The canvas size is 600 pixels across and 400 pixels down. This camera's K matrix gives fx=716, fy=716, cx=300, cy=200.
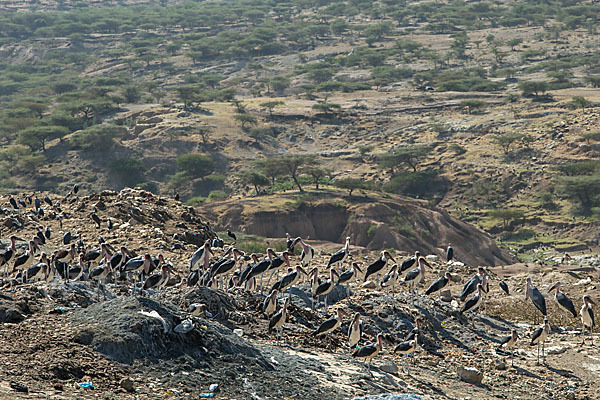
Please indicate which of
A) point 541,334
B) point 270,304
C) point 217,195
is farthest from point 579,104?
point 270,304

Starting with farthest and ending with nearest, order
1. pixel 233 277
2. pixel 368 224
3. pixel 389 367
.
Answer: pixel 368 224 → pixel 233 277 → pixel 389 367

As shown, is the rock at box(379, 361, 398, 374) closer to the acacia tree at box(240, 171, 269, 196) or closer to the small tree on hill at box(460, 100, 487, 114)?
the acacia tree at box(240, 171, 269, 196)

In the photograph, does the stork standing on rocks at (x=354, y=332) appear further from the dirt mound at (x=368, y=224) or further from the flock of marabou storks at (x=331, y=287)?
the dirt mound at (x=368, y=224)

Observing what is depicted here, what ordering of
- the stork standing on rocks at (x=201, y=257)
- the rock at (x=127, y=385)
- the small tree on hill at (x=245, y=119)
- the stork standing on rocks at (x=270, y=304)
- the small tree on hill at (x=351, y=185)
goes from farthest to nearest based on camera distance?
the small tree on hill at (x=245, y=119) → the small tree on hill at (x=351, y=185) → the stork standing on rocks at (x=201, y=257) → the stork standing on rocks at (x=270, y=304) → the rock at (x=127, y=385)

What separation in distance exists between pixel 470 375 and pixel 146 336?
7.10 meters

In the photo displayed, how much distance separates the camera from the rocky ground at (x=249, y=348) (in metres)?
10.6

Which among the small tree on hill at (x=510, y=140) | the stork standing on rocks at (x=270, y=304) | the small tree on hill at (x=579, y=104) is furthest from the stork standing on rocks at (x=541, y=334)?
the small tree on hill at (x=579, y=104)

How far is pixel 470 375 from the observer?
1488 cm

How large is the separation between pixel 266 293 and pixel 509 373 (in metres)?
5.99

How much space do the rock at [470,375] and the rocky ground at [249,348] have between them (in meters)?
0.12

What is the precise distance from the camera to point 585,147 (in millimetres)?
68188

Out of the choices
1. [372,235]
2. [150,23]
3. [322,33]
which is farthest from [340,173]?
[150,23]

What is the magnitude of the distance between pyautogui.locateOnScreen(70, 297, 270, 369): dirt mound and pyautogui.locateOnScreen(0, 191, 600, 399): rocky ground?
2 cm

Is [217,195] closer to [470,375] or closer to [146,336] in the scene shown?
[470,375]
